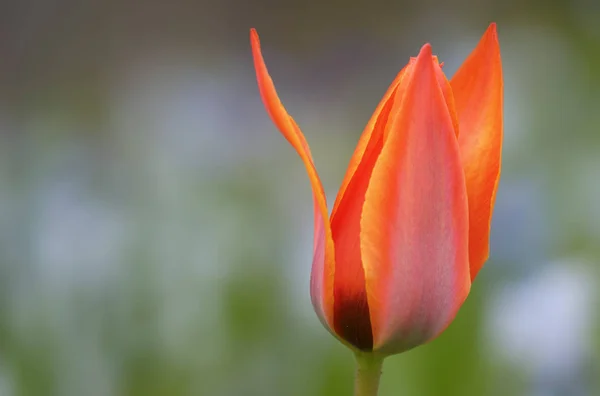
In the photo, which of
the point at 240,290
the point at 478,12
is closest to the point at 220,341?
the point at 240,290

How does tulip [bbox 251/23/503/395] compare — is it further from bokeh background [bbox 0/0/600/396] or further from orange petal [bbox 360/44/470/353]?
Answer: bokeh background [bbox 0/0/600/396]

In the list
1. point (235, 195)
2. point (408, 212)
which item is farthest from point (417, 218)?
point (235, 195)

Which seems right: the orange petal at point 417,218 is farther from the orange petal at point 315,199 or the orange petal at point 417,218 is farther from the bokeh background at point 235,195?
the bokeh background at point 235,195

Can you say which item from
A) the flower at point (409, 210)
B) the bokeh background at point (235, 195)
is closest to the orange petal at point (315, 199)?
the flower at point (409, 210)

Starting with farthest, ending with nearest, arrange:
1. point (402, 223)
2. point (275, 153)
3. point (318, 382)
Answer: point (275, 153) → point (318, 382) → point (402, 223)

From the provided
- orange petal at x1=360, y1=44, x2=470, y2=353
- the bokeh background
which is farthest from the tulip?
the bokeh background

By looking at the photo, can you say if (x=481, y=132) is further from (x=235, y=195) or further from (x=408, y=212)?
(x=235, y=195)

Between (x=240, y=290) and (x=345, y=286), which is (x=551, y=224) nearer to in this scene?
(x=240, y=290)

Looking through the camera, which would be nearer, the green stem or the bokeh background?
the green stem

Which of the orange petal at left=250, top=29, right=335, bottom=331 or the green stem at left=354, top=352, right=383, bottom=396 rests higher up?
the orange petal at left=250, top=29, right=335, bottom=331
